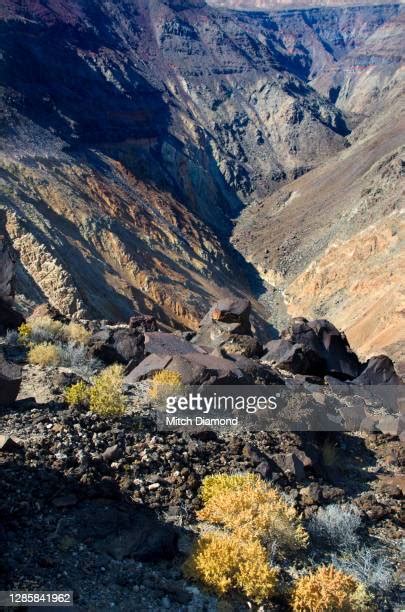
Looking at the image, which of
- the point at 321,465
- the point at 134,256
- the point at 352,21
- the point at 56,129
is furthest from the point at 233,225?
the point at 352,21

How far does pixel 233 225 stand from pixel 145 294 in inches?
1325

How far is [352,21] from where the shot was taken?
186 meters

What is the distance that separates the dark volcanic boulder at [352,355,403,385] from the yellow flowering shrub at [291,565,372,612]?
10195mm

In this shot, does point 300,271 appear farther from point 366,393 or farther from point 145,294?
point 366,393

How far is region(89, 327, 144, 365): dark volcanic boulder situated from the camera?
12898 millimetres

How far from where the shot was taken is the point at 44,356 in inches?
445

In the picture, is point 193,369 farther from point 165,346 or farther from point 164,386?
point 165,346

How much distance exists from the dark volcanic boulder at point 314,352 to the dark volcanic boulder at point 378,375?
59 cm

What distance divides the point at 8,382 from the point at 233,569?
4.23 m

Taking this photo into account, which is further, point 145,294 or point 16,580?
point 145,294

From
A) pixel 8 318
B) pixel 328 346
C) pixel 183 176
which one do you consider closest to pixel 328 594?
pixel 8 318

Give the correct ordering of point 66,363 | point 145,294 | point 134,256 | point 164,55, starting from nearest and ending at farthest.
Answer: point 66,363
point 145,294
point 134,256
point 164,55

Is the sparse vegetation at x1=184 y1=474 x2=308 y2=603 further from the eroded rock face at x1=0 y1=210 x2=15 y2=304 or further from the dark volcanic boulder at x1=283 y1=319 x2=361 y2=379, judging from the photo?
the dark volcanic boulder at x1=283 y1=319 x2=361 y2=379

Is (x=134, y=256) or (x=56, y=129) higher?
(x=56, y=129)
